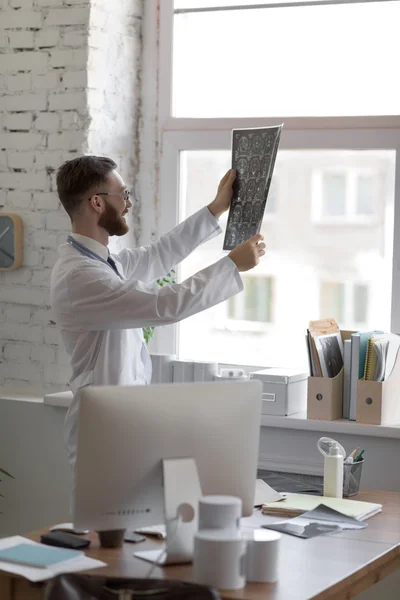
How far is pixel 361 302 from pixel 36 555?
1.88 metres

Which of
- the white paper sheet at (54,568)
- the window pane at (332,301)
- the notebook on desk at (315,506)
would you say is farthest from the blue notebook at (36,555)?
the window pane at (332,301)

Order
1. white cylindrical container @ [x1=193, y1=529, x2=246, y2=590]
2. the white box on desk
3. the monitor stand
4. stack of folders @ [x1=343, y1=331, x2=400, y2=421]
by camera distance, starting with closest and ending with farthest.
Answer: white cylindrical container @ [x1=193, y1=529, x2=246, y2=590] < the monitor stand < stack of folders @ [x1=343, y1=331, x2=400, y2=421] < the white box on desk

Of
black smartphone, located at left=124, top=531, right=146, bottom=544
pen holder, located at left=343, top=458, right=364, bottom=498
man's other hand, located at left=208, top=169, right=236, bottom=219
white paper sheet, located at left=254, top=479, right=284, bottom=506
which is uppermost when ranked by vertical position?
man's other hand, located at left=208, top=169, right=236, bottom=219

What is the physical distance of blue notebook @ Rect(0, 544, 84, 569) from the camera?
2.21 meters

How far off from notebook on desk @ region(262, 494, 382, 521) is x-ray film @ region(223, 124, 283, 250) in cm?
84

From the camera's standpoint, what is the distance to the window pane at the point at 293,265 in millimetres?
3725

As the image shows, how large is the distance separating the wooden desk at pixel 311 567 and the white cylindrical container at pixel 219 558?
0.11 ft

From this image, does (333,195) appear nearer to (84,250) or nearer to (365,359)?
(365,359)

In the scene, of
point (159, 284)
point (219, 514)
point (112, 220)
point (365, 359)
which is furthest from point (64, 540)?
point (159, 284)

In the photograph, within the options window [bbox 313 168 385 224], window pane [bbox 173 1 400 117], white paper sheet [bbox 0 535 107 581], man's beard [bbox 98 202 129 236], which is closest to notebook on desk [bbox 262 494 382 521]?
white paper sheet [bbox 0 535 107 581]

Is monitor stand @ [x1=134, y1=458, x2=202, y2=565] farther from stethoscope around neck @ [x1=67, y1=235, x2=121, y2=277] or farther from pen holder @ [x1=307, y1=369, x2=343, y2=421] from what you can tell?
pen holder @ [x1=307, y1=369, x2=343, y2=421]

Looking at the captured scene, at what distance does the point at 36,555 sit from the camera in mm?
2262

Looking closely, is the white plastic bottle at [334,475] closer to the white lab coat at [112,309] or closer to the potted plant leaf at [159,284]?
the white lab coat at [112,309]

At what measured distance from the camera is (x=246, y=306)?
3.96 meters
